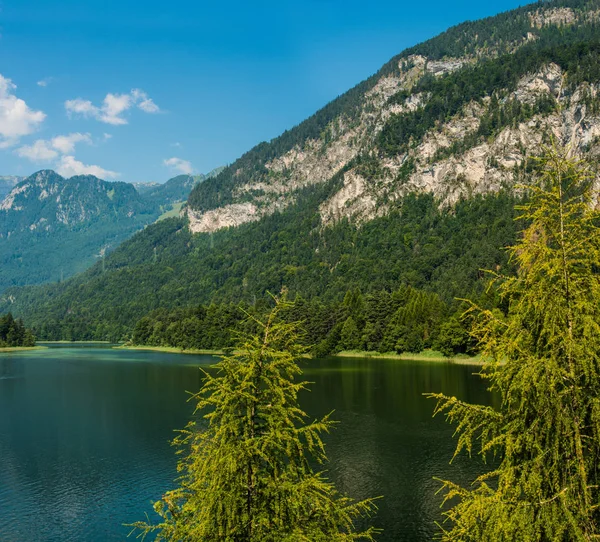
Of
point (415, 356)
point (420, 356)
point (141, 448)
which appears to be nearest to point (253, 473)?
point (141, 448)

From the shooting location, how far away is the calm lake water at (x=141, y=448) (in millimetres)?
34406

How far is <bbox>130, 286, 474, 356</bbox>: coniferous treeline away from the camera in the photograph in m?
125

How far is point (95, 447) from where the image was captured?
50656 mm

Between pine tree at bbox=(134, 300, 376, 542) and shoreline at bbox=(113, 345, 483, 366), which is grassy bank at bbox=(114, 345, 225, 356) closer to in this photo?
shoreline at bbox=(113, 345, 483, 366)

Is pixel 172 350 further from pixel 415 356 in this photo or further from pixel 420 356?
pixel 420 356

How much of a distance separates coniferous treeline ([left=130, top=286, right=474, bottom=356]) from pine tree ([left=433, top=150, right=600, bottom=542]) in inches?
3743

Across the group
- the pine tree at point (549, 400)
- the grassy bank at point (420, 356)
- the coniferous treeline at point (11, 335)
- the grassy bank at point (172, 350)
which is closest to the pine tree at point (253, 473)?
the pine tree at point (549, 400)

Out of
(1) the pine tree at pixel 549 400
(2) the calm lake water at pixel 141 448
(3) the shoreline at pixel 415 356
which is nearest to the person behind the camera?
(1) the pine tree at pixel 549 400

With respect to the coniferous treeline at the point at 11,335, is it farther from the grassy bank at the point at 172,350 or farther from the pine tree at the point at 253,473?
the pine tree at the point at 253,473

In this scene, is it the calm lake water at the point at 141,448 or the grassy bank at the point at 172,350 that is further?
the grassy bank at the point at 172,350

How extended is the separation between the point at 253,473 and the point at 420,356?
4594 inches

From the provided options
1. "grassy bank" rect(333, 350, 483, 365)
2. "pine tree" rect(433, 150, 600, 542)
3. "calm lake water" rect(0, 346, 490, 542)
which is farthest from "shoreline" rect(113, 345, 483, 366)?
"pine tree" rect(433, 150, 600, 542)

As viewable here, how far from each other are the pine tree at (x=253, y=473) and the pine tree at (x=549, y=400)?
3.88 metres

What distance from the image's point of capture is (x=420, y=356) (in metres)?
124
